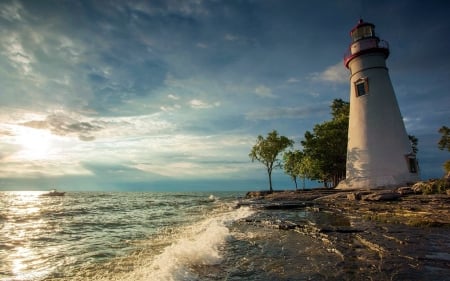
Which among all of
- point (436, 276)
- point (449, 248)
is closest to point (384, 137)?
point (449, 248)

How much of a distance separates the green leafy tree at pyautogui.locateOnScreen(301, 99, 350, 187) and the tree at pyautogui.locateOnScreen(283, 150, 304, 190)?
8.55 metres

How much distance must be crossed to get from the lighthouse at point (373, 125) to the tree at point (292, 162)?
991 inches

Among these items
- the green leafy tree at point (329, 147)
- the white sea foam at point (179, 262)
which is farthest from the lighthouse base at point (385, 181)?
the white sea foam at point (179, 262)

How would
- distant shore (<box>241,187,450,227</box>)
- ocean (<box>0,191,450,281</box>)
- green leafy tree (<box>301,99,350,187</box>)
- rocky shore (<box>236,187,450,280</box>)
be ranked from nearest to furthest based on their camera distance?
rocky shore (<box>236,187,450,280</box>) < ocean (<box>0,191,450,281</box>) < distant shore (<box>241,187,450,227</box>) < green leafy tree (<box>301,99,350,187</box>)

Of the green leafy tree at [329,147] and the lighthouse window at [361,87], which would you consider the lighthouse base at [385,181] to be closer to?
the lighthouse window at [361,87]

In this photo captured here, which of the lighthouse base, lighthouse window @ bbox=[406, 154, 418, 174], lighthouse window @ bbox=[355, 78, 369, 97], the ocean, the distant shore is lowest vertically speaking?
the ocean

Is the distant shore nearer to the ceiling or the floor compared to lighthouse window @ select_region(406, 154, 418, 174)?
nearer to the floor

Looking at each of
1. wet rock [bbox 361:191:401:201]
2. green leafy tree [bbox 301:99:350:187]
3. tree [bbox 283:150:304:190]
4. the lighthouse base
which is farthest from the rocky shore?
tree [bbox 283:150:304:190]

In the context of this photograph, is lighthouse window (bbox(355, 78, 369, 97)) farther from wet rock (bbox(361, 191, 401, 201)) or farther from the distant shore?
wet rock (bbox(361, 191, 401, 201))

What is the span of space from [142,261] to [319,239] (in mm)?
6713

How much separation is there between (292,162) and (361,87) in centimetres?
3076

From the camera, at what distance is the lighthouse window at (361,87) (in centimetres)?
3001

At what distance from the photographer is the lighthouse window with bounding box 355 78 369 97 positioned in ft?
98.5

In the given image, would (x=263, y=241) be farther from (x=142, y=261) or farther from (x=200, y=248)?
(x=142, y=261)
